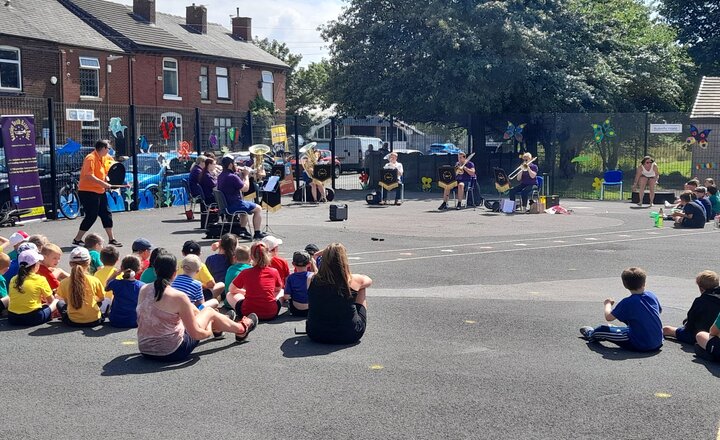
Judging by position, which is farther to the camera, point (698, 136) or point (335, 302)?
point (698, 136)

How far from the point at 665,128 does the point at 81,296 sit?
25.6 metres

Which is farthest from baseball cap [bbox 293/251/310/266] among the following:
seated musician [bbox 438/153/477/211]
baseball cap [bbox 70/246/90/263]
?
seated musician [bbox 438/153/477/211]

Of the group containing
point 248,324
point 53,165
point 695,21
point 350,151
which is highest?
point 695,21

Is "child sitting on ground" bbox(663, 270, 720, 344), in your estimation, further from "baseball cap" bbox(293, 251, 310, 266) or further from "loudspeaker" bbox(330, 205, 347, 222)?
"loudspeaker" bbox(330, 205, 347, 222)

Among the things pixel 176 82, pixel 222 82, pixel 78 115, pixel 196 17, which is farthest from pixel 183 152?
pixel 196 17

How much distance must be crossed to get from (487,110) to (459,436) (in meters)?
28.2

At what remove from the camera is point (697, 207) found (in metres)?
20.1

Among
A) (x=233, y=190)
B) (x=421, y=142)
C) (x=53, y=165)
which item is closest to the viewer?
(x=233, y=190)

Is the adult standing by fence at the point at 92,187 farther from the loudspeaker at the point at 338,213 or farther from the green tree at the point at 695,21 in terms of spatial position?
the green tree at the point at 695,21

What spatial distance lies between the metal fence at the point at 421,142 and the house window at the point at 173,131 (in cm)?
5

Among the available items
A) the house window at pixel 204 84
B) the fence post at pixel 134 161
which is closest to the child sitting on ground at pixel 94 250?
the fence post at pixel 134 161

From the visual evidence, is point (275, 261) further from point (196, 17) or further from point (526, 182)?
point (196, 17)

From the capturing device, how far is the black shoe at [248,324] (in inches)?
345

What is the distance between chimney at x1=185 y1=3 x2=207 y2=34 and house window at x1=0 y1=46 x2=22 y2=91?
52.4 ft
